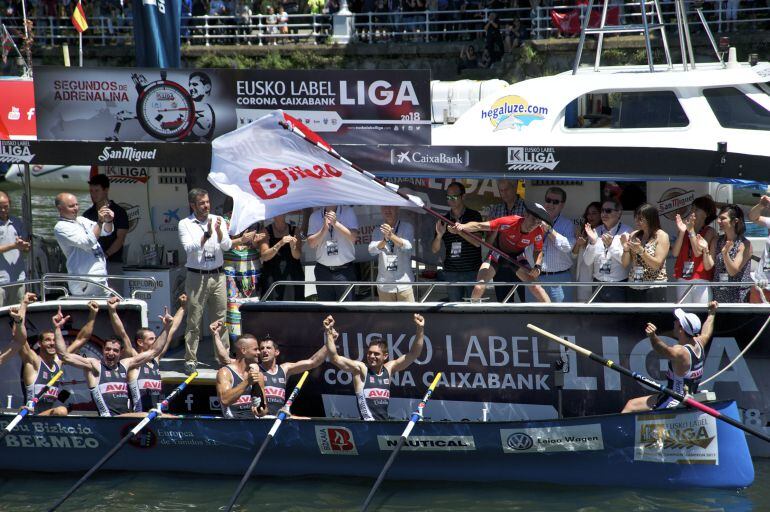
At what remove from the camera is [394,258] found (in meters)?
11.1

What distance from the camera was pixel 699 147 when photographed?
10.8 metres

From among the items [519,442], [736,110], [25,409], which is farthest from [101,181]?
[736,110]

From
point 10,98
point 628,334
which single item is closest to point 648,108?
point 628,334

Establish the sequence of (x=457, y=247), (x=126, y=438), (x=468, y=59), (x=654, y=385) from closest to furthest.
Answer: (x=654, y=385) < (x=126, y=438) < (x=457, y=247) < (x=468, y=59)

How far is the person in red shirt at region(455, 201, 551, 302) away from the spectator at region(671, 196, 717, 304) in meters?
1.32

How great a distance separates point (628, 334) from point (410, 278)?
7.59ft

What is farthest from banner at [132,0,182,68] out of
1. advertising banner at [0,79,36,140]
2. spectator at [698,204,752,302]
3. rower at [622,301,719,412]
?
rower at [622,301,719,412]

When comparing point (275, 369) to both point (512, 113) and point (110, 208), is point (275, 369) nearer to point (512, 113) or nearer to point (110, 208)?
point (110, 208)

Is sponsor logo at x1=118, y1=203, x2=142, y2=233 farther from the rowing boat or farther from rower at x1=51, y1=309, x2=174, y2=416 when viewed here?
the rowing boat

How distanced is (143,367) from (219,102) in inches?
116

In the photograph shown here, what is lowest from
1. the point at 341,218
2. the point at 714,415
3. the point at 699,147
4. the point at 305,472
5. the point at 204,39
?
the point at 305,472

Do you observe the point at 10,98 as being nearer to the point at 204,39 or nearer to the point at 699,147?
the point at 699,147

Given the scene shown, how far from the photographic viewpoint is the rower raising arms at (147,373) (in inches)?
426

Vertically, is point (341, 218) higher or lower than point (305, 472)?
higher
